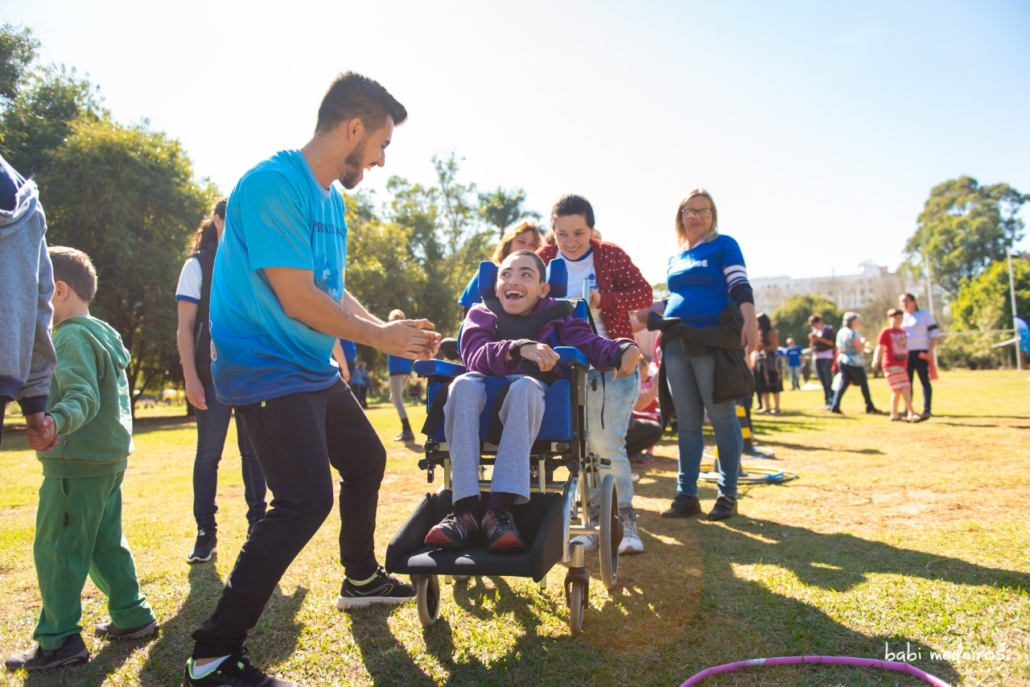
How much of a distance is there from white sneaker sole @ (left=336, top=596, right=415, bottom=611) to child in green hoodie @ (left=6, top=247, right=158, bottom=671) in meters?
0.78

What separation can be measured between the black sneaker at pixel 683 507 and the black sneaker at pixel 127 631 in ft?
11.0

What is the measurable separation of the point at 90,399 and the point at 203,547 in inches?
68.5

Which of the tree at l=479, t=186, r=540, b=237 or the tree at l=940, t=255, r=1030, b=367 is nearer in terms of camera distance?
the tree at l=940, t=255, r=1030, b=367

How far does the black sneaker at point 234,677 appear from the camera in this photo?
2266 mm

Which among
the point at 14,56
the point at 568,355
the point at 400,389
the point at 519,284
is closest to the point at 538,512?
the point at 568,355

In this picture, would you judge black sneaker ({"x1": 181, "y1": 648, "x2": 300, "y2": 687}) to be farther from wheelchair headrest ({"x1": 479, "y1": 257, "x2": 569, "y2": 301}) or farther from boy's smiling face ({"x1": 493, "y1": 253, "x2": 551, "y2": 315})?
wheelchair headrest ({"x1": 479, "y1": 257, "x2": 569, "y2": 301})

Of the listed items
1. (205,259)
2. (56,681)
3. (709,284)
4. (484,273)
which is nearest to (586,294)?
(484,273)

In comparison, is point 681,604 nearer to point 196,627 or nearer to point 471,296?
point 471,296

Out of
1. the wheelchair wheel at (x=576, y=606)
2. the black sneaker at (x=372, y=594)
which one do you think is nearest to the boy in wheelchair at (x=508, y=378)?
the wheelchair wheel at (x=576, y=606)

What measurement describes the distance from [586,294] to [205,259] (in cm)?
233

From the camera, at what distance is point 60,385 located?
2641 millimetres

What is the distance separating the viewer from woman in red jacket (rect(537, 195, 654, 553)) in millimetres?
4129

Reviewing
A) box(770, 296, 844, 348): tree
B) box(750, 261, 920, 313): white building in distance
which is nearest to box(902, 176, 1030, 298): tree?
box(770, 296, 844, 348): tree

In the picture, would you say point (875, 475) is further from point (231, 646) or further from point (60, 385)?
point (60, 385)
